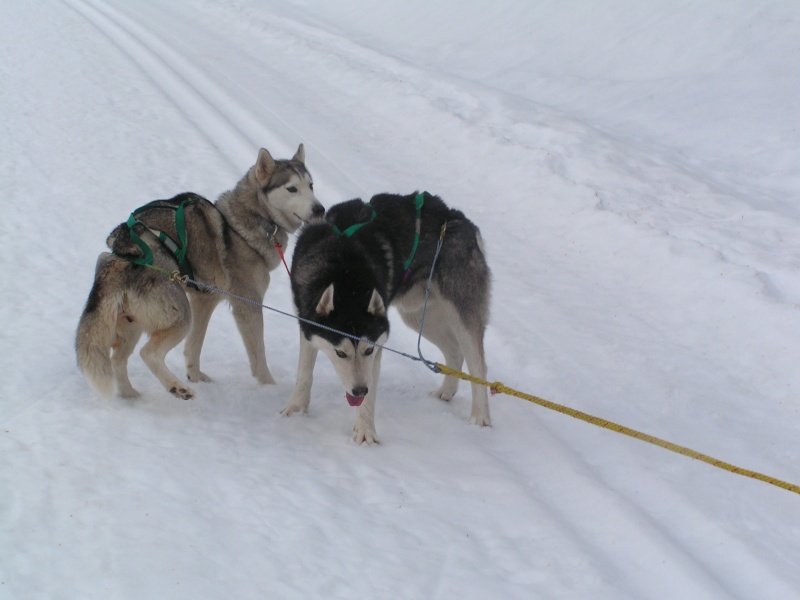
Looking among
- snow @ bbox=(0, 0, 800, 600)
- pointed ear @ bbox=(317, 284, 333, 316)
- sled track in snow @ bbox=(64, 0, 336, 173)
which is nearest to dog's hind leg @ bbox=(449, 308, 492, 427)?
snow @ bbox=(0, 0, 800, 600)

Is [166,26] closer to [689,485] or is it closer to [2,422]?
[2,422]

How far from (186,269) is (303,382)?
1.04 m

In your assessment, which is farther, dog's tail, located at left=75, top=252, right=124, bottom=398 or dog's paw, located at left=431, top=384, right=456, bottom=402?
dog's paw, located at left=431, top=384, right=456, bottom=402

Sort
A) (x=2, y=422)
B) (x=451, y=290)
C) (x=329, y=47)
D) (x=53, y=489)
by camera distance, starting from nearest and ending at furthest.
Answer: (x=53, y=489) < (x=2, y=422) < (x=451, y=290) < (x=329, y=47)

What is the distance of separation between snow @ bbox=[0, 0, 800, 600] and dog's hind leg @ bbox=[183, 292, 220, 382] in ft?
0.60

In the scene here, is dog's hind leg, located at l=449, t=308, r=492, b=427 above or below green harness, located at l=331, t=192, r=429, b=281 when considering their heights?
below

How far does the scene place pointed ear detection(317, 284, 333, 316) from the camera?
3.89 metres

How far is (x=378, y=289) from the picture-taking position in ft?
14.0

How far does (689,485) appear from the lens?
13.3 feet

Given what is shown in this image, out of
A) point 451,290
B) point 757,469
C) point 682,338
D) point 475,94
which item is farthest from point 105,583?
point 475,94

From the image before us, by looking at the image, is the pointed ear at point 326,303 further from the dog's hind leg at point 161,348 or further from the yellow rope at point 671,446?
the dog's hind leg at point 161,348

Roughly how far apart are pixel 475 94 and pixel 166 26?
953cm

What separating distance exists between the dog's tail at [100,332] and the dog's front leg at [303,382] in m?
1.13

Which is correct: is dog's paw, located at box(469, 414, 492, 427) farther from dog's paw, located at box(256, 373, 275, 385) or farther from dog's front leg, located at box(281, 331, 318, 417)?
dog's paw, located at box(256, 373, 275, 385)
